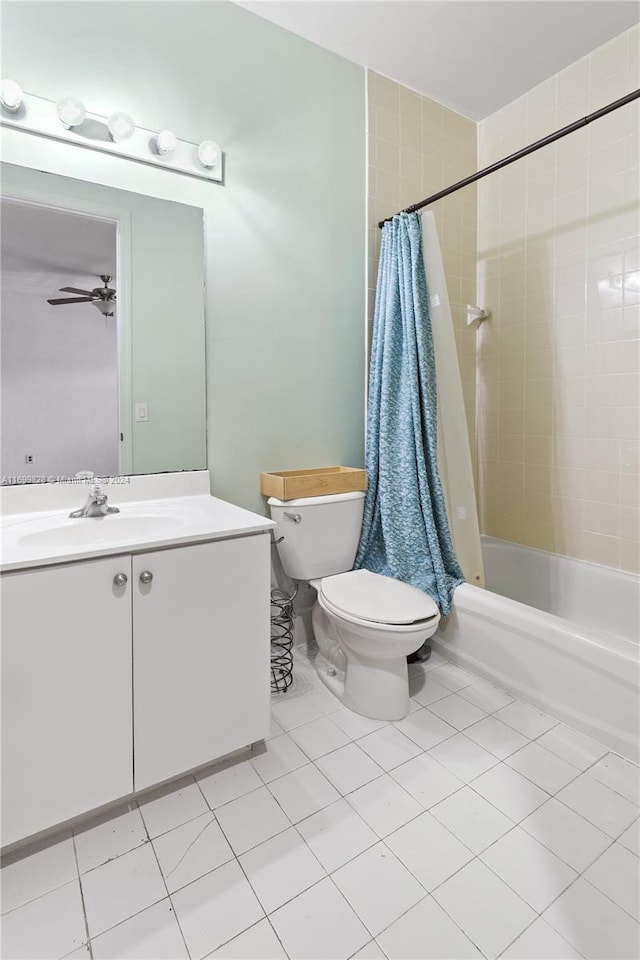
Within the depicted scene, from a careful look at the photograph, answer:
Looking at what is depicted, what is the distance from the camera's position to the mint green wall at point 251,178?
1606mm

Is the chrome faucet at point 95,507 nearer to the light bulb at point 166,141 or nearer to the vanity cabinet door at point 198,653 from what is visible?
the vanity cabinet door at point 198,653

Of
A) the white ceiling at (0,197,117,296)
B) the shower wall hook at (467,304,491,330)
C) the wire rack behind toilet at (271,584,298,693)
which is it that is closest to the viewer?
the white ceiling at (0,197,117,296)

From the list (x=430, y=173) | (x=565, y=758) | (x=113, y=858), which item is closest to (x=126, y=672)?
(x=113, y=858)

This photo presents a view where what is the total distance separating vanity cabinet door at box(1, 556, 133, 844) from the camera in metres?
1.12

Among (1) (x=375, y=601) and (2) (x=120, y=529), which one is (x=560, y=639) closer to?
(1) (x=375, y=601)

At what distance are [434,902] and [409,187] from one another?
2638mm

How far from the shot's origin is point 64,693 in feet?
3.87

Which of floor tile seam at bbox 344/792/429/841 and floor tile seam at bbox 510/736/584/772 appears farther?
floor tile seam at bbox 510/736/584/772

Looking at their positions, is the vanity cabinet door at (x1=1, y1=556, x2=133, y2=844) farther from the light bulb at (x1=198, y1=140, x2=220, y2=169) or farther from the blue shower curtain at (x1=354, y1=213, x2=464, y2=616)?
the light bulb at (x1=198, y1=140, x2=220, y2=169)

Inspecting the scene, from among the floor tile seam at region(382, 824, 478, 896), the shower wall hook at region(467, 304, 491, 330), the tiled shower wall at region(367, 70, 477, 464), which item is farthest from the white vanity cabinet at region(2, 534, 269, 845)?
the shower wall hook at region(467, 304, 491, 330)

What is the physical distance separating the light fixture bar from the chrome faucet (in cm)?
110

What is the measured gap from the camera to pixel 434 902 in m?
1.08

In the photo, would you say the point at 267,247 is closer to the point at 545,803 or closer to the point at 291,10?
the point at 291,10

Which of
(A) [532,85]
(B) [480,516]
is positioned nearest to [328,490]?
(B) [480,516]
